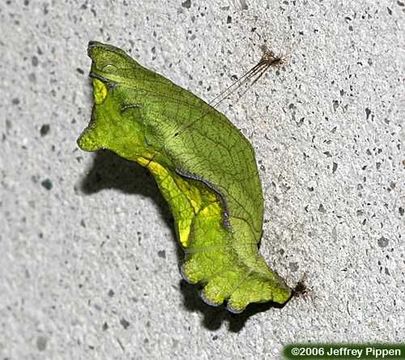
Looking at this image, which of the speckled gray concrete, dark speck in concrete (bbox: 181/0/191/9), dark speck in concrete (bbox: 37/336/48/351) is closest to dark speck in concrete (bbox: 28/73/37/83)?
the speckled gray concrete

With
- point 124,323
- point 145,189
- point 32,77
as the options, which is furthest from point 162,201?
point 32,77

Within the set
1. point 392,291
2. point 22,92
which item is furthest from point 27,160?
point 392,291

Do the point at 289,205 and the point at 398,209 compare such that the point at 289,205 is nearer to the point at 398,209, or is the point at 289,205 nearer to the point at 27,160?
the point at 398,209

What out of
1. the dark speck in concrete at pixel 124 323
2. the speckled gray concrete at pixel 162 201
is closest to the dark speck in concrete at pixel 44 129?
the speckled gray concrete at pixel 162 201

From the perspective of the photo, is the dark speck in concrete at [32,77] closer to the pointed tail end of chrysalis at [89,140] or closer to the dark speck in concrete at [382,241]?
the pointed tail end of chrysalis at [89,140]

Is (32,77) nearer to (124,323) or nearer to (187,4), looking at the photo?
(187,4)
